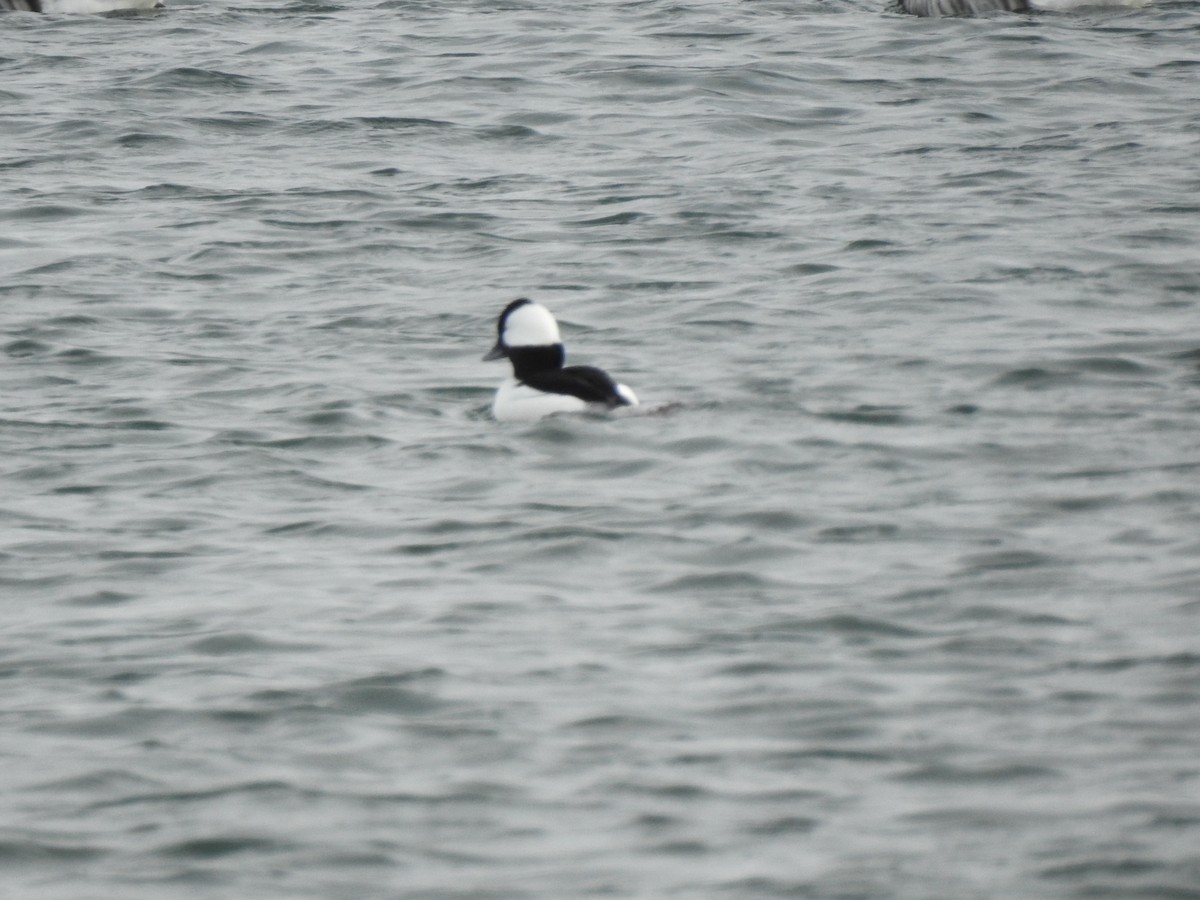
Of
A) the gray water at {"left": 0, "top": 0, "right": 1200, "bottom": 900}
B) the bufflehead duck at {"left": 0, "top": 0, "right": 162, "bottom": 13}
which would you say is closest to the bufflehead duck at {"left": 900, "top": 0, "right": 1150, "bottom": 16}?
the gray water at {"left": 0, "top": 0, "right": 1200, "bottom": 900}

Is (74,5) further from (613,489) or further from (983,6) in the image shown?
(613,489)

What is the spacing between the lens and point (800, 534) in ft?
26.9

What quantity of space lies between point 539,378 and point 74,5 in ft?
40.8

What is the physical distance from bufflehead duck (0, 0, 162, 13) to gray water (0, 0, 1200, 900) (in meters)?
3.37

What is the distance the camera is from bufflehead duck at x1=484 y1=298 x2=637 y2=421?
9914 millimetres

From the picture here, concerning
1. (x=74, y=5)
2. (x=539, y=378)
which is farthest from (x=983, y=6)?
(x=539, y=378)

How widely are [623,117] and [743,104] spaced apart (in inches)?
36.7

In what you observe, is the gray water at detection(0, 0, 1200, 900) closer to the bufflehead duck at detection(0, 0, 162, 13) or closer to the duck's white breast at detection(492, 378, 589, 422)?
the duck's white breast at detection(492, 378, 589, 422)

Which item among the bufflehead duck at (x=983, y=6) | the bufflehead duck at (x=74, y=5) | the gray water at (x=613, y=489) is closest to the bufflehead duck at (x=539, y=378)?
the gray water at (x=613, y=489)

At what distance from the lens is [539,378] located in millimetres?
10102

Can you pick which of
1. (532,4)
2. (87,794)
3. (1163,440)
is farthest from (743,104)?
(87,794)

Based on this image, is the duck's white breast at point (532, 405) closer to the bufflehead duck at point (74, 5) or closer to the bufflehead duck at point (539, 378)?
the bufflehead duck at point (539, 378)

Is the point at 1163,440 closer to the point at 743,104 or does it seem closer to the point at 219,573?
the point at 219,573

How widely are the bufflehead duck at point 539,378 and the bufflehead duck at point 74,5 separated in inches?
460
